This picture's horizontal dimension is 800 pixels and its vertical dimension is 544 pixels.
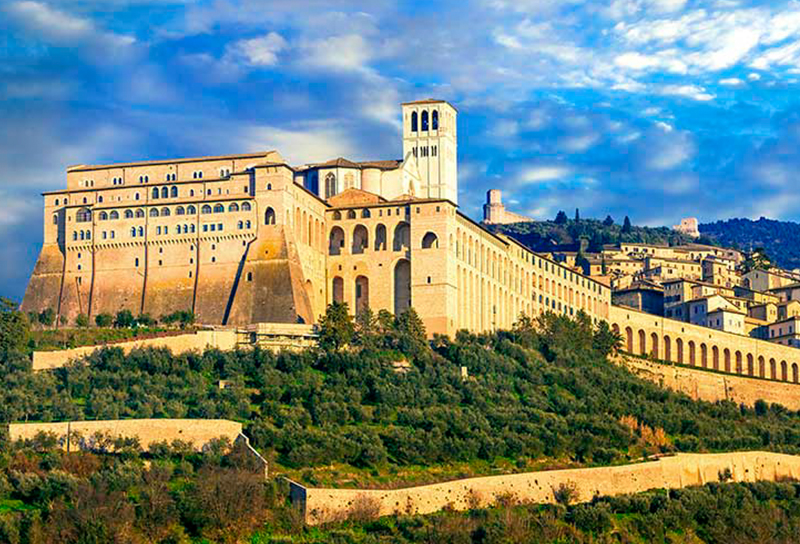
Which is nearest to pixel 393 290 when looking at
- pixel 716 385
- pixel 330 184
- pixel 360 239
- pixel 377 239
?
pixel 377 239

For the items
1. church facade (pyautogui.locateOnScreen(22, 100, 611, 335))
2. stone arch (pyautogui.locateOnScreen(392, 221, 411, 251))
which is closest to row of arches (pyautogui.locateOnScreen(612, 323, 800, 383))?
church facade (pyautogui.locateOnScreen(22, 100, 611, 335))

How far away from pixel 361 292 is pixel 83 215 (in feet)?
50.1

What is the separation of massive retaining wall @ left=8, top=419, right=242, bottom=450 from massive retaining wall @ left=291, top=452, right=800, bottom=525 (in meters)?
5.90

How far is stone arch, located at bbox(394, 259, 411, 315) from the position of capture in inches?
3506

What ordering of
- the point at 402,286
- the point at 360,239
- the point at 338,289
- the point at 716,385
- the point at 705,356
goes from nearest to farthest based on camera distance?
the point at 402,286, the point at 338,289, the point at 360,239, the point at 716,385, the point at 705,356

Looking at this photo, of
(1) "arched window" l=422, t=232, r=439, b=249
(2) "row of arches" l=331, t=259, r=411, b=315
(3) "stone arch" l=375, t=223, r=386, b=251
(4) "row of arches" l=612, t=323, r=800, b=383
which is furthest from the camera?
(4) "row of arches" l=612, t=323, r=800, b=383

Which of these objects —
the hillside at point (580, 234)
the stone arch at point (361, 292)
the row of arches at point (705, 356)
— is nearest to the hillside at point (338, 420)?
the stone arch at point (361, 292)

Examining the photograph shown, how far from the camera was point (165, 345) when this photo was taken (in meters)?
78.2

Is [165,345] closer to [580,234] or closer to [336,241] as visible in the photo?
[336,241]

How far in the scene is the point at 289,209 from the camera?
284 ft

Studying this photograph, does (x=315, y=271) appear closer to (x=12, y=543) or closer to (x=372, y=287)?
(x=372, y=287)

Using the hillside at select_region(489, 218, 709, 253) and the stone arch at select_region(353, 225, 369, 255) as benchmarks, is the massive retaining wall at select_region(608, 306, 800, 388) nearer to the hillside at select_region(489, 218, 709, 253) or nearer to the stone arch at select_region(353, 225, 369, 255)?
the stone arch at select_region(353, 225, 369, 255)

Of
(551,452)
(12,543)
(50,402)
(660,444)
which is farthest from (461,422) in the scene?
(12,543)

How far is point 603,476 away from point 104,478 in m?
20.2
